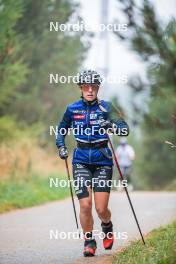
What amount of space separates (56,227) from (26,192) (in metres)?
6.53

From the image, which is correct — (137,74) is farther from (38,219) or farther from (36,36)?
(36,36)

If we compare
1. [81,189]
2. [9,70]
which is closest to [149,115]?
[81,189]

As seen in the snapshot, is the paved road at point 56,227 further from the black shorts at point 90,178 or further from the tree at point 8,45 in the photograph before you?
the tree at point 8,45

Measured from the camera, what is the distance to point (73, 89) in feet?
113

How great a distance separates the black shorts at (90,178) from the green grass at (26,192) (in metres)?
6.61

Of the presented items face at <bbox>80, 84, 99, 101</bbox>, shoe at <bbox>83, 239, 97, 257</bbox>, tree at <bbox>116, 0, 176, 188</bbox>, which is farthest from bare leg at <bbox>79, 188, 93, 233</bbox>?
tree at <bbox>116, 0, 176, 188</bbox>

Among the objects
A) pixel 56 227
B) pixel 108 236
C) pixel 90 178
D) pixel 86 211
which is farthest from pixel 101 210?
pixel 56 227

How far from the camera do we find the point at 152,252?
28.8ft

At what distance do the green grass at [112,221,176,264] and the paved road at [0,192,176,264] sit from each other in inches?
13.3

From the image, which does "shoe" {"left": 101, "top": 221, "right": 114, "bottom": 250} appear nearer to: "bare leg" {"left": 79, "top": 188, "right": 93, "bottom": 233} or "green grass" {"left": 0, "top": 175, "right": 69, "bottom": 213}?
"bare leg" {"left": 79, "top": 188, "right": 93, "bottom": 233}

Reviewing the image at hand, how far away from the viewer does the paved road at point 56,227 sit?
31.3 ft

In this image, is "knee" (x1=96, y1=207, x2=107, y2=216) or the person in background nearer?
"knee" (x1=96, y1=207, x2=107, y2=216)

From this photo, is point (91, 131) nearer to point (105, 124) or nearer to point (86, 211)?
point (105, 124)

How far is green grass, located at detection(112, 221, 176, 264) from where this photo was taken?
780 cm
